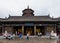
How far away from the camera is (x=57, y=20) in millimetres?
49312

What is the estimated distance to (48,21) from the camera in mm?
49094

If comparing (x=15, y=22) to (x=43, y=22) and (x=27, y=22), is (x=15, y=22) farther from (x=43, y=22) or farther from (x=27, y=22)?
(x=43, y=22)

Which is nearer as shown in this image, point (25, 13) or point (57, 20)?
point (57, 20)

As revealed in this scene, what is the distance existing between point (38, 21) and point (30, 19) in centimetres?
324

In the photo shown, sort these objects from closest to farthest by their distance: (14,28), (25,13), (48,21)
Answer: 1. (48,21)
2. (14,28)
3. (25,13)

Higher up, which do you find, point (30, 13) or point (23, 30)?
point (30, 13)

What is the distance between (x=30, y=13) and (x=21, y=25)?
11.1m

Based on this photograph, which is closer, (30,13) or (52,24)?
(52,24)

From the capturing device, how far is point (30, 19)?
5141 centimetres

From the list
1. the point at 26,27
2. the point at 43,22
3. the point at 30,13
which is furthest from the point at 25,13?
the point at 43,22

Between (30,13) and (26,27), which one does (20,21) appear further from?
(30,13)

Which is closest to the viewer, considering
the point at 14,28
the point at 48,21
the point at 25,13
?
the point at 48,21

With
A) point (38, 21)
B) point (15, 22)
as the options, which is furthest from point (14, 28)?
point (38, 21)

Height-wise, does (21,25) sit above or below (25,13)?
below
